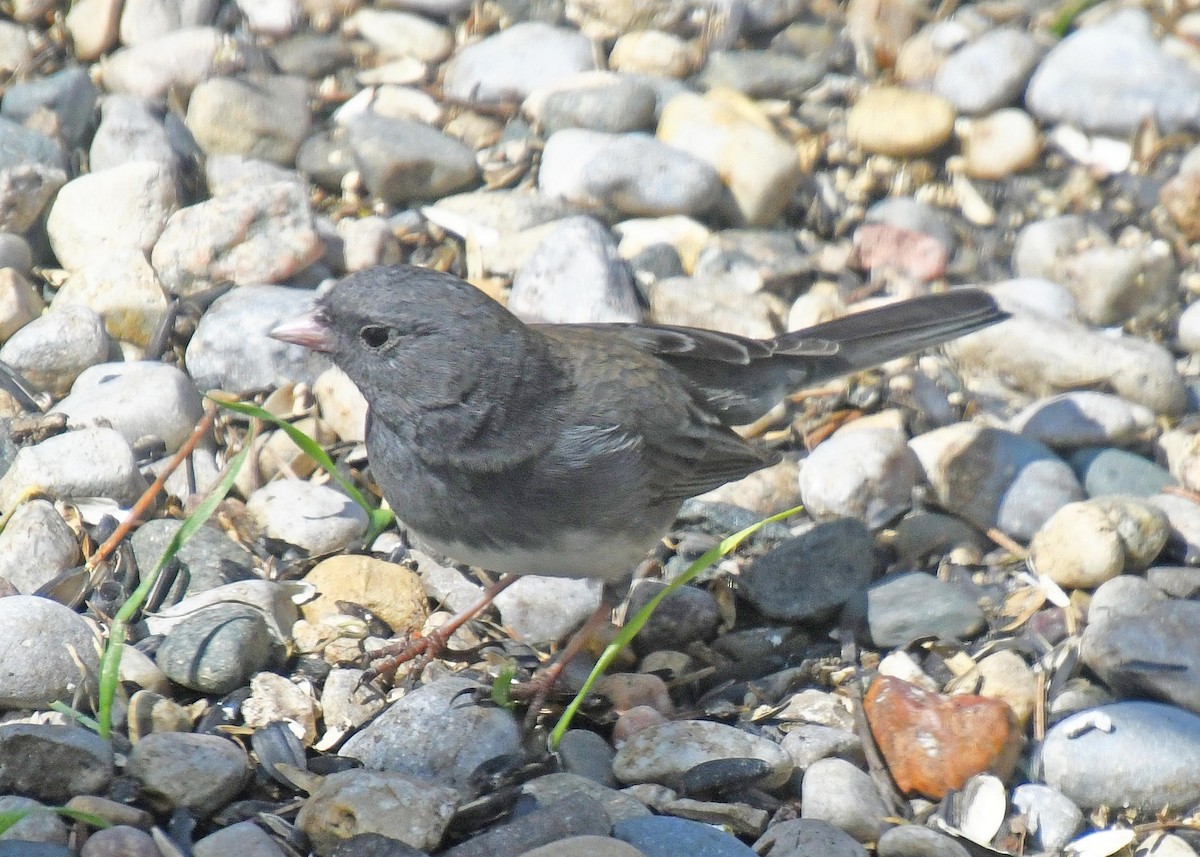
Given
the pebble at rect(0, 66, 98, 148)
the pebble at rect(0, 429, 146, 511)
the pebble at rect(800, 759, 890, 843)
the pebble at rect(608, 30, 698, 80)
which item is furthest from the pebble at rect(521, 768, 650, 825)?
the pebble at rect(608, 30, 698, 80)

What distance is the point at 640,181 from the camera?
500 centimetres

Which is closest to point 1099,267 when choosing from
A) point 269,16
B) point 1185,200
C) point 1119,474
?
point 1185,200

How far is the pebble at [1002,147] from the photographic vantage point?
213 inches

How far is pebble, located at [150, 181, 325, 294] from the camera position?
177 inches

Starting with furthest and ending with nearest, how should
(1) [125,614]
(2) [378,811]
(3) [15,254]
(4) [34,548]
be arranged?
(3) [15,254]
(4) [34,548]
(1) [125,614]
(2) [378,811]

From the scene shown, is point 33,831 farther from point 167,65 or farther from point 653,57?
point 653,57

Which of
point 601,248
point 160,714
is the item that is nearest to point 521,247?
point 601,248

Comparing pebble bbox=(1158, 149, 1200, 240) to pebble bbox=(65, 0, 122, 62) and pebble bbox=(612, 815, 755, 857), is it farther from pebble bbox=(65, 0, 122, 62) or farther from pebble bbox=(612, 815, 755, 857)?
pebble bbox=(65, 0, 122, 62)

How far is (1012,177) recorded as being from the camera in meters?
5.44

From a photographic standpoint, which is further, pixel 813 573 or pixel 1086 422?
pixel 1086 422

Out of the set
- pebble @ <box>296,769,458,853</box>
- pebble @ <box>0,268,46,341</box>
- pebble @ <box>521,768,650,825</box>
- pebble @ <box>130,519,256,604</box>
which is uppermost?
pebble @ <box>0,268,46,341</box>

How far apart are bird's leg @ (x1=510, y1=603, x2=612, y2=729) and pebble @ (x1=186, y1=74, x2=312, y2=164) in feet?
7.52

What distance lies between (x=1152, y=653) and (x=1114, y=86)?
290 cm

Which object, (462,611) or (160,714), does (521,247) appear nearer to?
(462,611)
